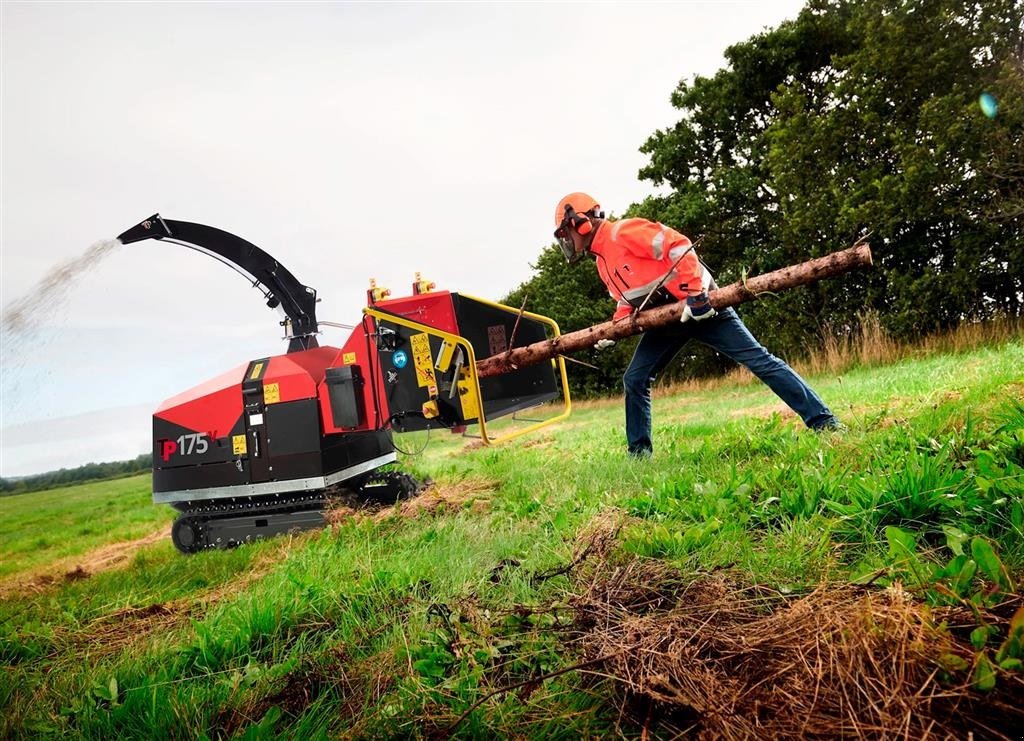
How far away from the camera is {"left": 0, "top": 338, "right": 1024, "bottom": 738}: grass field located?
1.36 metres

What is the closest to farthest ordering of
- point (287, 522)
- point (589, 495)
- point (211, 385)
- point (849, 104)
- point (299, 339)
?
1. point (589, 495)
2. point (287, 522)
3. point (211, 385)
4. point (299, 339)
5. point (849, 104)

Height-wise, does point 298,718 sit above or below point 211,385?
below

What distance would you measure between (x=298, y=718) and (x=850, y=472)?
2.61 meters

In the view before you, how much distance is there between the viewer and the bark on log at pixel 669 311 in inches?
167

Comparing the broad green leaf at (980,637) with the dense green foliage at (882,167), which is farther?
the dense green foliage at (882,167)

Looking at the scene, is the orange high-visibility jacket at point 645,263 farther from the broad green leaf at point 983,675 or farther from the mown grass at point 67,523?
the mown grass at point 67,523

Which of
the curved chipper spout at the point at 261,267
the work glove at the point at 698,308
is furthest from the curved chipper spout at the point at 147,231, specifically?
the work glove at the point at 698,308

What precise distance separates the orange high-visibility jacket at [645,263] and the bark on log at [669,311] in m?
0.16

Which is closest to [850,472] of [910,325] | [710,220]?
[910,325]

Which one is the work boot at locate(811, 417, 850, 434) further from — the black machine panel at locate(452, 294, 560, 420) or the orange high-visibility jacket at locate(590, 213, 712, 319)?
the black machine panel at locate(452, 294, 560, 420)

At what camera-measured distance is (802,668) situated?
4.34ft

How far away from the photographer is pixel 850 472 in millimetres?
2816

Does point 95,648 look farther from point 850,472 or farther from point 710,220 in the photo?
point 710,220

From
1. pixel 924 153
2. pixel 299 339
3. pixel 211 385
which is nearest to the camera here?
pixel 211 385
